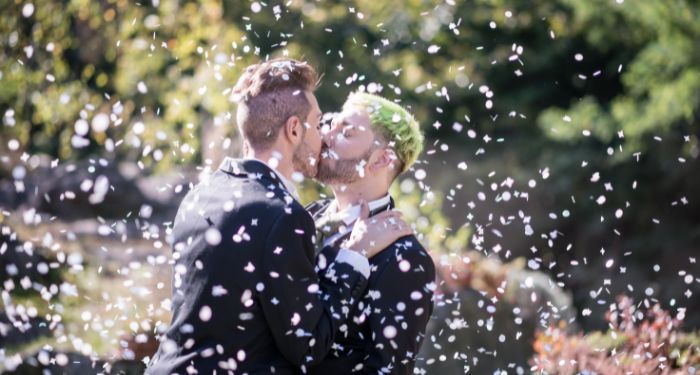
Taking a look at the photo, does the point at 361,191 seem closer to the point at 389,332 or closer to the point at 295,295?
the point at 389,332

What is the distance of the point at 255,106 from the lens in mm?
3898

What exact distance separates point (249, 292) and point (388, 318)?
666 millimetres

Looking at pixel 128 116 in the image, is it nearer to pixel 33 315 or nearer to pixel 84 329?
pixel 33 315

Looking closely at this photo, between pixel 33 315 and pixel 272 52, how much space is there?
4.40m

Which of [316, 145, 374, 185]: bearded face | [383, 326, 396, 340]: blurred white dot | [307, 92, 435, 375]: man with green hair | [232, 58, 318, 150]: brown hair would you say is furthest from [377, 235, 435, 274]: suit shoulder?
[232, 58, 318, 150]: brown hair

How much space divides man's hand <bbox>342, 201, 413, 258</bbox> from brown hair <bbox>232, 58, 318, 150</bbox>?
21.2 inches

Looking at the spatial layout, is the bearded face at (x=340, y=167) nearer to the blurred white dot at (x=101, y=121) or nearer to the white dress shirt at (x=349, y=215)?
the white dress shirt at (x=349, y=215)

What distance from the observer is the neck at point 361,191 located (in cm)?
441

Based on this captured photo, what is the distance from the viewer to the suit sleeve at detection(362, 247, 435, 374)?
398cm

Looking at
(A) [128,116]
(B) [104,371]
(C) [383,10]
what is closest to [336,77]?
(C) [383,10]

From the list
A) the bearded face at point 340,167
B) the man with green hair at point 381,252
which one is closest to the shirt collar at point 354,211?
the man with green hair at point 381,252

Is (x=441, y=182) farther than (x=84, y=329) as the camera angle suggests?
Yes

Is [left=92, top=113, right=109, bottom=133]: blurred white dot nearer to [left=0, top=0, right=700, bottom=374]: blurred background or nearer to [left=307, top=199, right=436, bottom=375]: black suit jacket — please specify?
[left=0, top=0, right=700, bottom=374]: blurred background

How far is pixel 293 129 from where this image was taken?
390cm
